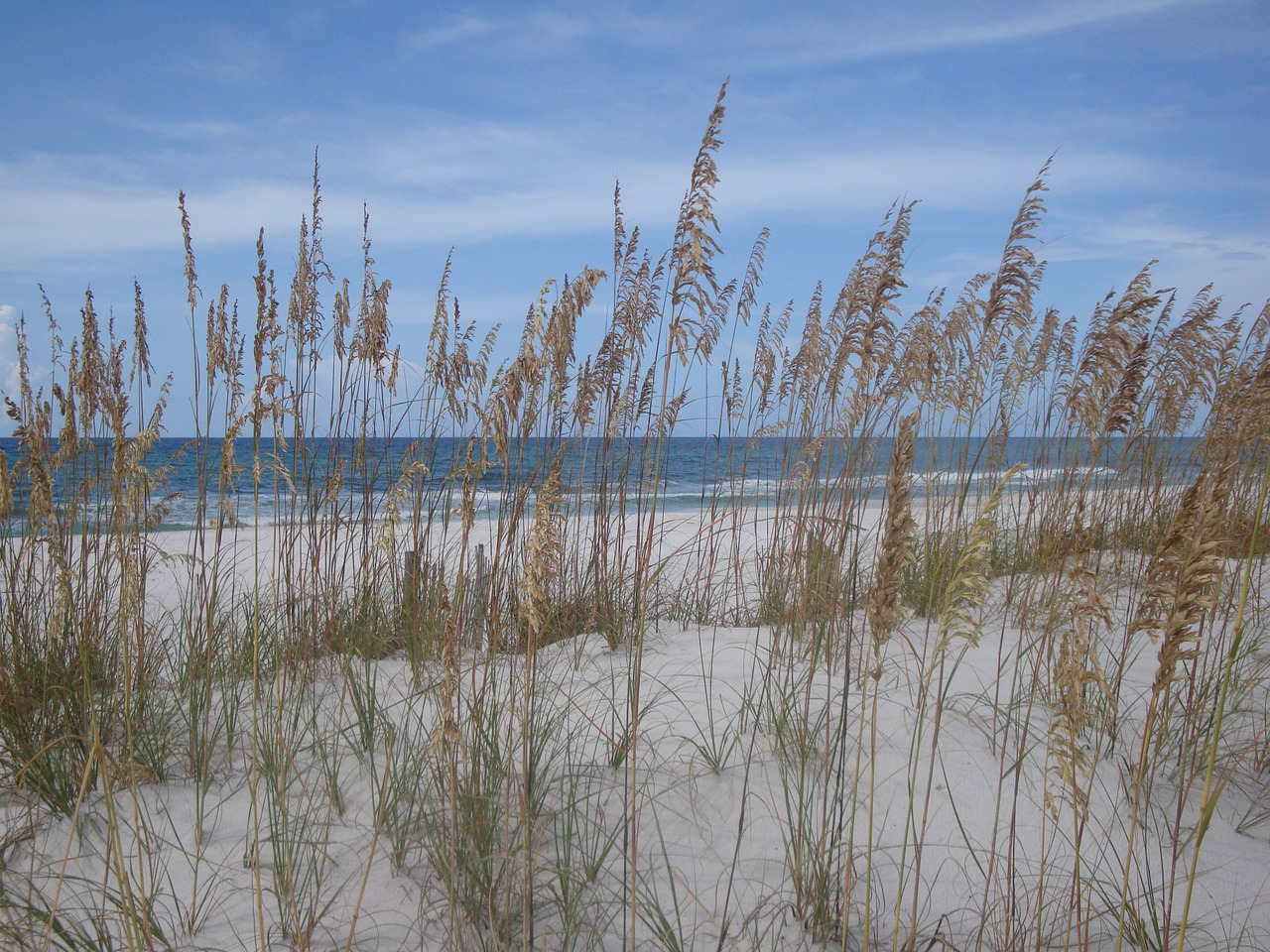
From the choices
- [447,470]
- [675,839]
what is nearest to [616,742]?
[675,839]

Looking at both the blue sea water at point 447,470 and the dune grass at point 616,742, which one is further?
the blue sea water at point 447,470

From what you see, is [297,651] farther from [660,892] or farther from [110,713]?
[660,892]

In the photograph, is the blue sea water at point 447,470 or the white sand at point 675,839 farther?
the blue sea water at point 447,470

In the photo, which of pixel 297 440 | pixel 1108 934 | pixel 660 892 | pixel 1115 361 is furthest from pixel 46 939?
pixel 1115 361

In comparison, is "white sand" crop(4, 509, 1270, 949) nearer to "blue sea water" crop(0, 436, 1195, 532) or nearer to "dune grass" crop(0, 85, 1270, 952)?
"dune grass" crop(0, 85, 1270, 952)

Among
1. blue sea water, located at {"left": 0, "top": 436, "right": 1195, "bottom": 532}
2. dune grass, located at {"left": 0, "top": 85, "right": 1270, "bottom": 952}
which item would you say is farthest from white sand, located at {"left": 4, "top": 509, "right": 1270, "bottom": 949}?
blue sea water, located at {"left": 0, "top": 436, "right": 1195, "bottom": 532}

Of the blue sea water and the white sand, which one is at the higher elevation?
the blue sea water

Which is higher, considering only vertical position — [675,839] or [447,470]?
[447,470]

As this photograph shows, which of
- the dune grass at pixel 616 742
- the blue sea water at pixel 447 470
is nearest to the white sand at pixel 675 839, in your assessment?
the dune grass at pixel 616 742

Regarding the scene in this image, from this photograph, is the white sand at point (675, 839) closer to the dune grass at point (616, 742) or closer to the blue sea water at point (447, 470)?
the dune grass at point (616, 742)

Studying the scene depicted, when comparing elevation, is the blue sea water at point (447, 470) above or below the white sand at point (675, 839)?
above

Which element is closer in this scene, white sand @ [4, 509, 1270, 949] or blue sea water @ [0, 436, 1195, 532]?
white sand @ [4, 509, 1270, 949]

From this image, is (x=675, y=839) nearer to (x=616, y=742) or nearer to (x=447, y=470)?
(x=616, y=742)

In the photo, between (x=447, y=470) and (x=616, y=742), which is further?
(x=447, y=470)
